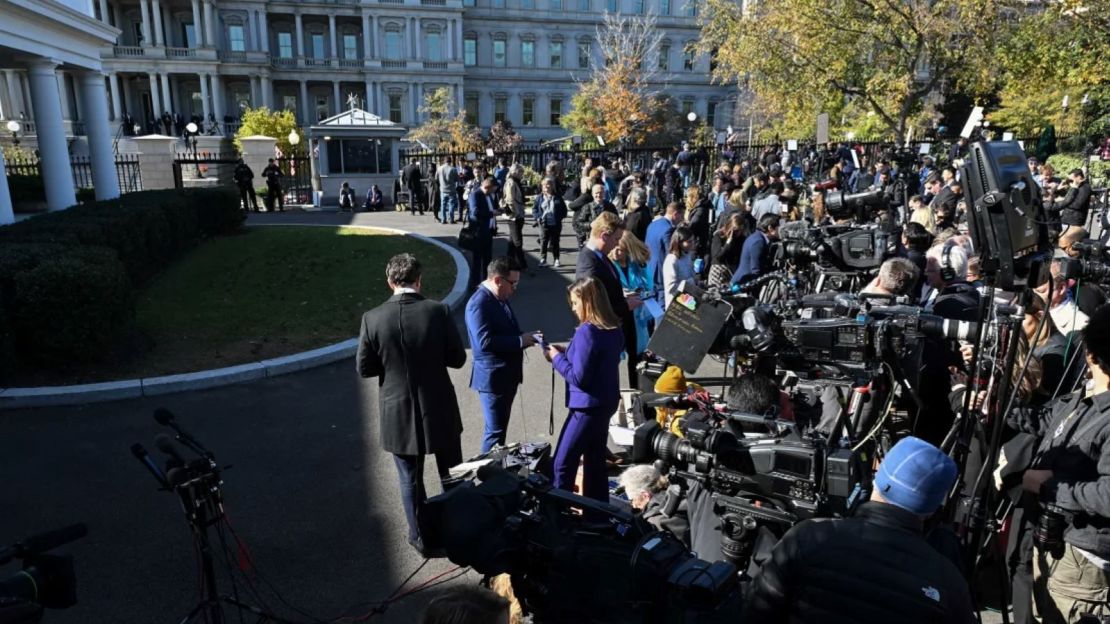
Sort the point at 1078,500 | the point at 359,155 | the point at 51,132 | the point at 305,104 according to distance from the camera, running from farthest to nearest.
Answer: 1. the point at 305,104
2. the point at 359,155
3. the point at 51,132
4. the point at 1078,500

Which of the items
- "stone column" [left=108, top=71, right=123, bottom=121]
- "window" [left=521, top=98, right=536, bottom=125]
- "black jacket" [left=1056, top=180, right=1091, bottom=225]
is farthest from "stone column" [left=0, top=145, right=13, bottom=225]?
"window" [left=521, top=98, right=536, bottom=125]

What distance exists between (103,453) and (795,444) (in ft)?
19.4

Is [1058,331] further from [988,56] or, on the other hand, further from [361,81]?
[361,81]

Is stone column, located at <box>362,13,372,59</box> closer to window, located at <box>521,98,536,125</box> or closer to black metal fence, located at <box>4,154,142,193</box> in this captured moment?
window, located at <box>521,98,536,125</box>

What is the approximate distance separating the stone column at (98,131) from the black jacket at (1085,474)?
2168 centimetres

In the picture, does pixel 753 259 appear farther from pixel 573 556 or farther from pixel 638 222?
pixel 573 556

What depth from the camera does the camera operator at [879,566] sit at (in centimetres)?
222

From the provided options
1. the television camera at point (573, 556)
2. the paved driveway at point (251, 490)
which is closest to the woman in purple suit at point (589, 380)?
the paved driveway at point (251, 490)

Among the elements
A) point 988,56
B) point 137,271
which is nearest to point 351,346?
point 137,271

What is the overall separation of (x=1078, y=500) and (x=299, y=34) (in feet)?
224

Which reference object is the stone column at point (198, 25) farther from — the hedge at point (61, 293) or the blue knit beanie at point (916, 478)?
the blue knit beanie at point (916, 478)

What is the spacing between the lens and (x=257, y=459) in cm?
620

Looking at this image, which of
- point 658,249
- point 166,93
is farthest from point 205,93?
point 658,249

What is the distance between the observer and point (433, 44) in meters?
65.8
